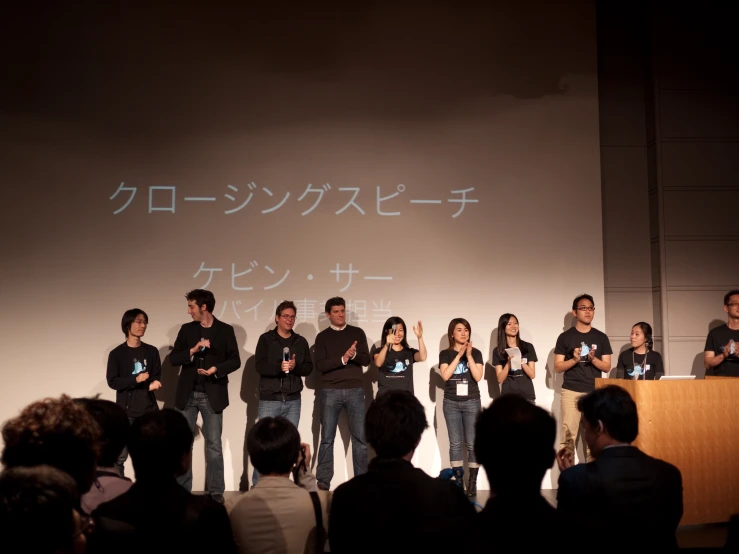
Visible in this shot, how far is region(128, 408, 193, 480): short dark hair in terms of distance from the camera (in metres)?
1.87

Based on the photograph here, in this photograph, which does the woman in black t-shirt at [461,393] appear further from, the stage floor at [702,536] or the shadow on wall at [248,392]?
the stage floor at [702,536]

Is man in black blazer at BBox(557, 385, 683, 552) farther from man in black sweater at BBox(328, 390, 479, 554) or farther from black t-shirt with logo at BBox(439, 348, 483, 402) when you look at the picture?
black t-shirt with logo at BBox(439, 348, 483, 402)

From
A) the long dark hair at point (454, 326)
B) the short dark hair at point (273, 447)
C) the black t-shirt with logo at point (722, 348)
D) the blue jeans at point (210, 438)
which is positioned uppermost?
the long dark hair at point (454, 326)

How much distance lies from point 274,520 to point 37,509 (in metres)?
0.93

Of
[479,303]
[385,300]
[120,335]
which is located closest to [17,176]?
[120,335]

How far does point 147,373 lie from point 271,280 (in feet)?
4.60

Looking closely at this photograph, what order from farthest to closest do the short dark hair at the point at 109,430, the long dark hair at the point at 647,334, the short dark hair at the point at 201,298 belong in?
the long dark hair at the point at 647,334
the short dark hair at the point at 201,298
the short dark hair at the point at 109,430

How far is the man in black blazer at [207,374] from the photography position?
17.4 feet

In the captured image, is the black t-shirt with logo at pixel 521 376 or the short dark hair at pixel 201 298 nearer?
the short dark hair at pixel 201 298

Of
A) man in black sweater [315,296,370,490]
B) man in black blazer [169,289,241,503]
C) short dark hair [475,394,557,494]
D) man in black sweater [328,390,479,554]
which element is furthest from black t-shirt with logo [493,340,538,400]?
short dark hair [475,394,557,494]

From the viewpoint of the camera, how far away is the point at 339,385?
→ 557 centimetres

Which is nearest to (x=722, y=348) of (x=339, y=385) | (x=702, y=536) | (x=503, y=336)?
(x=503, y=336)

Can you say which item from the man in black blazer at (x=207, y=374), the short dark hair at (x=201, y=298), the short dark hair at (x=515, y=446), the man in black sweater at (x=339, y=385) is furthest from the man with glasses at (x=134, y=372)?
the short dark hair at (x=515, y=446)

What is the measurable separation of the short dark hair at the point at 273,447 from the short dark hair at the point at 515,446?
2.87 ft
